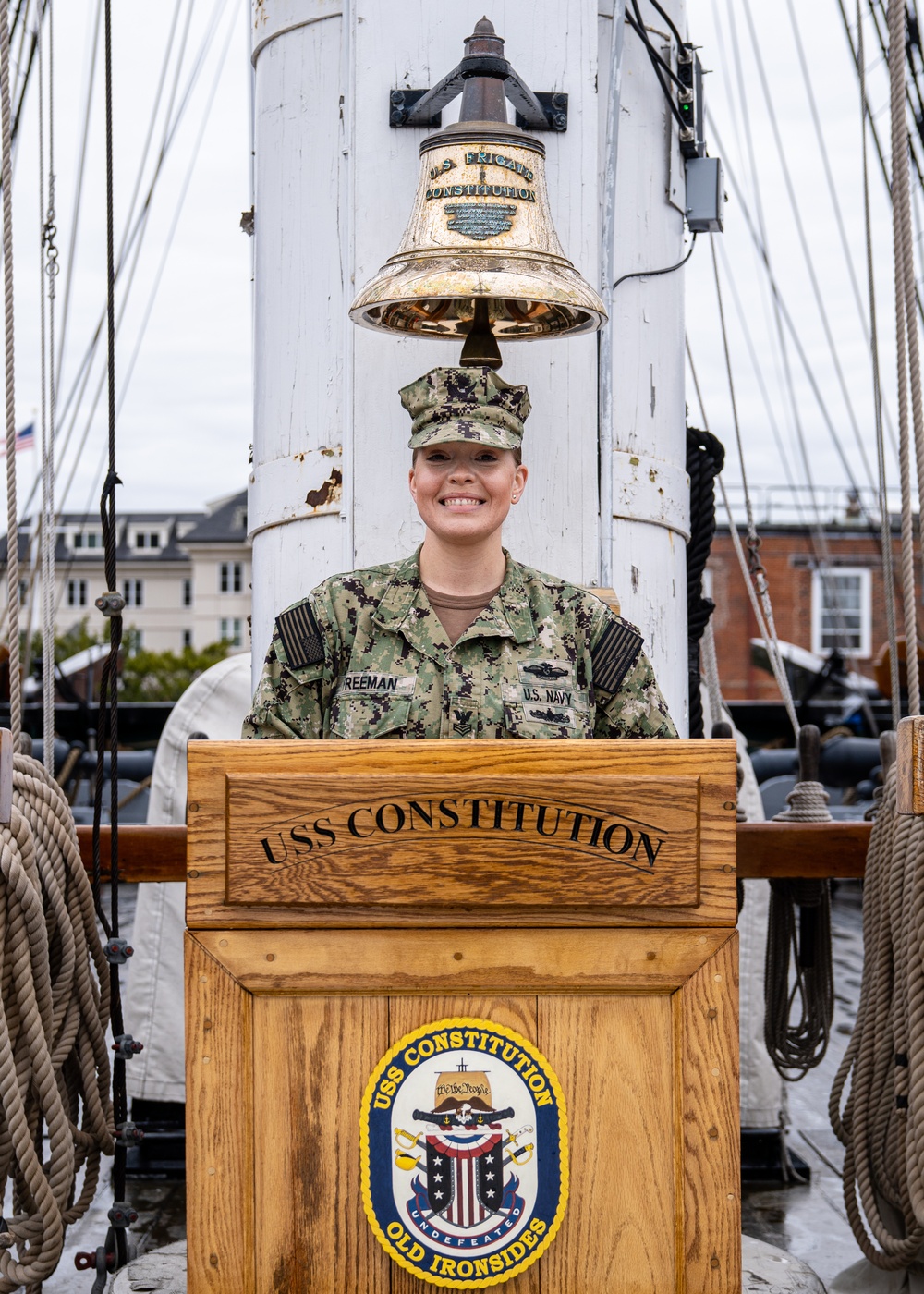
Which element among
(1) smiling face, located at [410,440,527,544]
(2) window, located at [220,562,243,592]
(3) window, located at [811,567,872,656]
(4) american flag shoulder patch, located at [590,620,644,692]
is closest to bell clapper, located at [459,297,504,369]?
(1) smiling face, located at [410,440,527,544]

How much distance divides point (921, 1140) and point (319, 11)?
3.26 metres

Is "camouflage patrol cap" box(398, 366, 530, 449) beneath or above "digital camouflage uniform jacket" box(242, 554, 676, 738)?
above

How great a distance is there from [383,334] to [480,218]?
0.70 m

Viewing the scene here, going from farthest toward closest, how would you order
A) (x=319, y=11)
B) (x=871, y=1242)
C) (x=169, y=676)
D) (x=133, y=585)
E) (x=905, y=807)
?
(x=133, y=585) → (x=169, y=676) → (x=319, y=11) → (x=871, y=1242) → (x=905, y=807)

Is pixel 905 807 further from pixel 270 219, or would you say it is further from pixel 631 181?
pixel 270 219

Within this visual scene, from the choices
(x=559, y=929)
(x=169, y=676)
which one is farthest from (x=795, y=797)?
(x=169, y=676)

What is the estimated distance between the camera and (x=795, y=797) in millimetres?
4117

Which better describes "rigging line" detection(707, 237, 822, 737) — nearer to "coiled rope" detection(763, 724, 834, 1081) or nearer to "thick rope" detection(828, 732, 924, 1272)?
"coiled rope" detection(763, 724, 834, 1081)

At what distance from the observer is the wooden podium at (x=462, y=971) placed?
2.16 m

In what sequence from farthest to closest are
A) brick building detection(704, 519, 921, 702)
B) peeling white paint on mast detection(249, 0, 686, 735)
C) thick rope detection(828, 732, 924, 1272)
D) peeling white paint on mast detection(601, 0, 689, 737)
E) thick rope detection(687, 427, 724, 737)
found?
brick building detection(704, 519, 921, 702)
thick rope detection(687, 427, 724, 737)
peeling white paint on mast detection(601, 0, 689, 737)
peeling white paint on mast detection(249, 0, 686, 735)
thick rope detection(828, 732, 924, 1272)

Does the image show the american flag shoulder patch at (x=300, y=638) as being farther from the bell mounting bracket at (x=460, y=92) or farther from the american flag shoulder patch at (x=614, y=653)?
the bell mounting bracket at (x=460, y=92)

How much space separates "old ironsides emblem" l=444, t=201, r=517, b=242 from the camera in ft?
10.3

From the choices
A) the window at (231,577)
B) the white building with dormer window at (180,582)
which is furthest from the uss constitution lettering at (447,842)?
the window at (231,577)

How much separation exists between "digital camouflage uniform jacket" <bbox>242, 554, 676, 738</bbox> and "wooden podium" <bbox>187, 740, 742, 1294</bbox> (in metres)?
0.56
